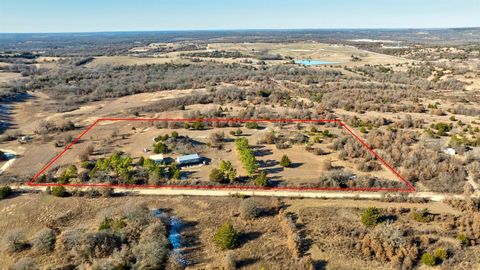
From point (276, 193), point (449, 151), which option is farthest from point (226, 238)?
point (449, 151)

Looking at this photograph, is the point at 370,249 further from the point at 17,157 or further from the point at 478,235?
the point at 17,157

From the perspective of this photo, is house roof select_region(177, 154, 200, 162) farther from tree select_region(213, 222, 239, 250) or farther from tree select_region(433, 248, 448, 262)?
tree select_region(433, 248, 448, 262)

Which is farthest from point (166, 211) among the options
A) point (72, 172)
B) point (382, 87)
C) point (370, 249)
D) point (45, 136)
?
point (382, 87)

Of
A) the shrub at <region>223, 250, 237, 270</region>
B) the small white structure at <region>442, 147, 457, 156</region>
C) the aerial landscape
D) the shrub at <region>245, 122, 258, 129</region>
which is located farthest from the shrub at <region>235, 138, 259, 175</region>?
the small white structure at <region>442, 147, 457, 156</region>

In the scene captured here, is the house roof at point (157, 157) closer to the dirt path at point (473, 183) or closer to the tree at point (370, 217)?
the tree at point (370, 217)

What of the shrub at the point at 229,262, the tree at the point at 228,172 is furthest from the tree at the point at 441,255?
the tree at the point at 228,172

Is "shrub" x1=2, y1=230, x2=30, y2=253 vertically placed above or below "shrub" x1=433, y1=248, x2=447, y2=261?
above
